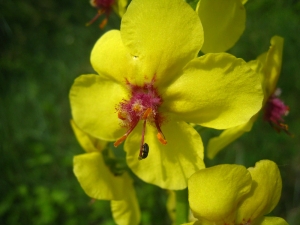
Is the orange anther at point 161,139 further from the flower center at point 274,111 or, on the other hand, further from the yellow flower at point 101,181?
the flower center at point 274,111

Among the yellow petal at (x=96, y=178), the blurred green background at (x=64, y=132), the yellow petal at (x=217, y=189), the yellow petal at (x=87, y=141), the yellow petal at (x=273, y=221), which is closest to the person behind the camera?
the yellow petal at (x=217, y=189)

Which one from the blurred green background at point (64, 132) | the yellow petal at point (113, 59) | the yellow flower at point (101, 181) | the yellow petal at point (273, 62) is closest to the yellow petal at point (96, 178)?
the yellow flower at point (101, 181)

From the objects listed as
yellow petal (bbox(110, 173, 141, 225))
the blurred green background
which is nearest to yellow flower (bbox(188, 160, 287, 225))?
yellow petal (bbox(110, 173, 141, 225))

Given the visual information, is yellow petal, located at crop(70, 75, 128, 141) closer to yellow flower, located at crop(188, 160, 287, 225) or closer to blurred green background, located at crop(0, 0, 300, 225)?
yellow flower, located at crop(188, 160, 287, 225)

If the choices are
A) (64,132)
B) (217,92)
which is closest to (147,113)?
A: (217,92)

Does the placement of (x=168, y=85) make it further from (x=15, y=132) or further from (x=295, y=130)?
(x=15, y=132)

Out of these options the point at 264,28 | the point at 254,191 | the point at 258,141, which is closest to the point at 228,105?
the point at 254,191
